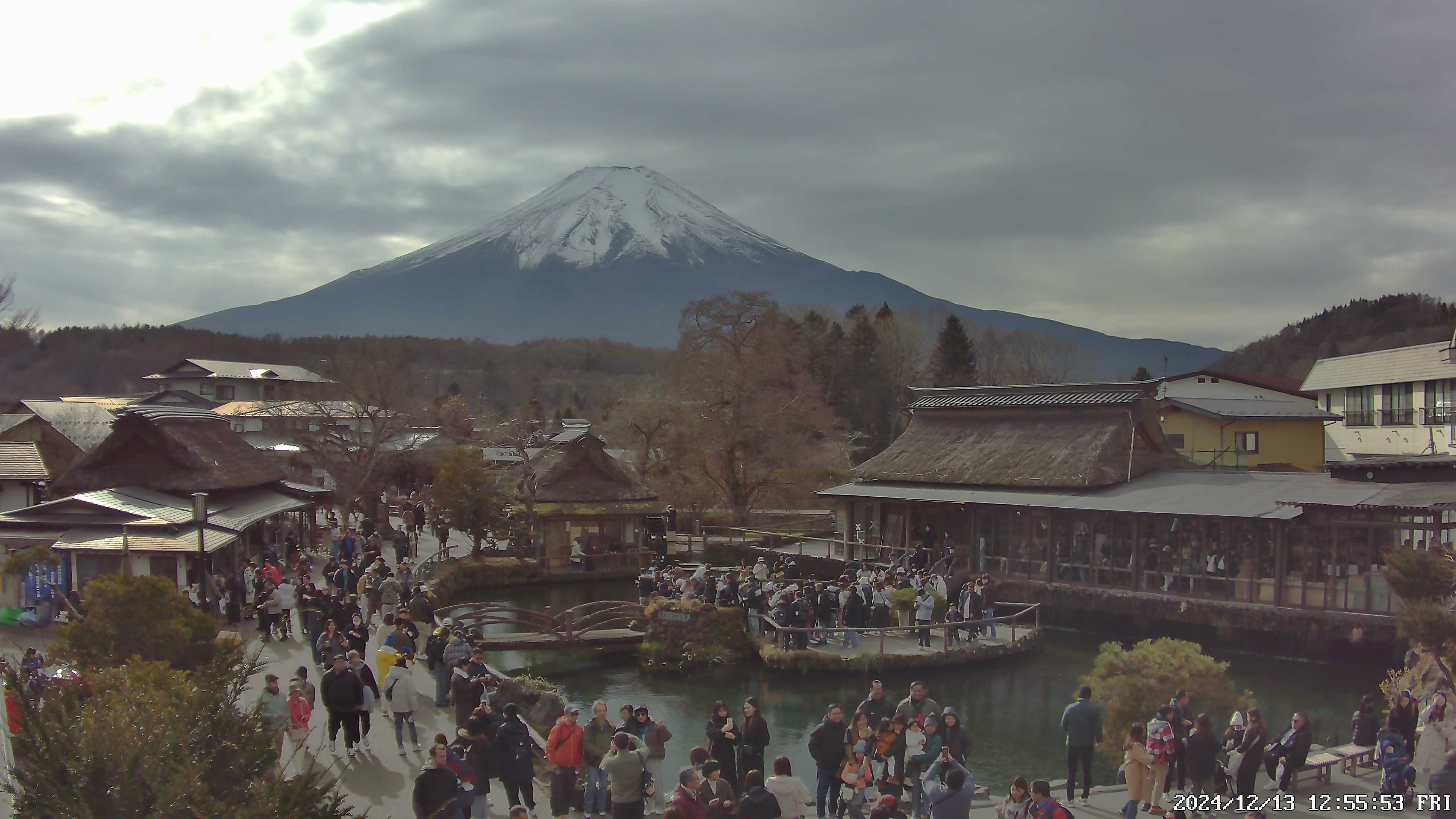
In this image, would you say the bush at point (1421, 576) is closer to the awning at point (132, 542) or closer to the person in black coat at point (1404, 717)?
the person in black coat at point (1404, 717)

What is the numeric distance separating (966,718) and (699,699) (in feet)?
15.8

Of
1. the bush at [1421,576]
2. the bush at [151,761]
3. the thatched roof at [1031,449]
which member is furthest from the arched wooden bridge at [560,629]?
the bush at [1421,576]

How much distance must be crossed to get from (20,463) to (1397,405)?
49.7 metres

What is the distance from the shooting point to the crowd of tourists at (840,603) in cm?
1956

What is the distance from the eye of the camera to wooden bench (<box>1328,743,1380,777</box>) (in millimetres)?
10922

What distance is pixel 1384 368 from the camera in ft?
136

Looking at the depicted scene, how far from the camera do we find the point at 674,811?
7621mm

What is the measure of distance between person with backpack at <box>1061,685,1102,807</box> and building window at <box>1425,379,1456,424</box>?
115 ft

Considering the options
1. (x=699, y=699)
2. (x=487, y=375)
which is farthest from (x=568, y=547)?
(x=487, y=375)

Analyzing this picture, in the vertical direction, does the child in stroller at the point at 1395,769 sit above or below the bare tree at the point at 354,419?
below

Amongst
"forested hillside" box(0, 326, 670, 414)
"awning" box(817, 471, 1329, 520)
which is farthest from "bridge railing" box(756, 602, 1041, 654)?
"forested hillside" box(0, 326, 670, 414)

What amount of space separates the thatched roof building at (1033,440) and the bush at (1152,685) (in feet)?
43.2

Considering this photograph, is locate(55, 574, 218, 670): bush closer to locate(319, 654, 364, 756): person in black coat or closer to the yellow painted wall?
locate(319, 654, 364, 756): person in black coat

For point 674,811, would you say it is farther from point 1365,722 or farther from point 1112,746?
point 1365,722
